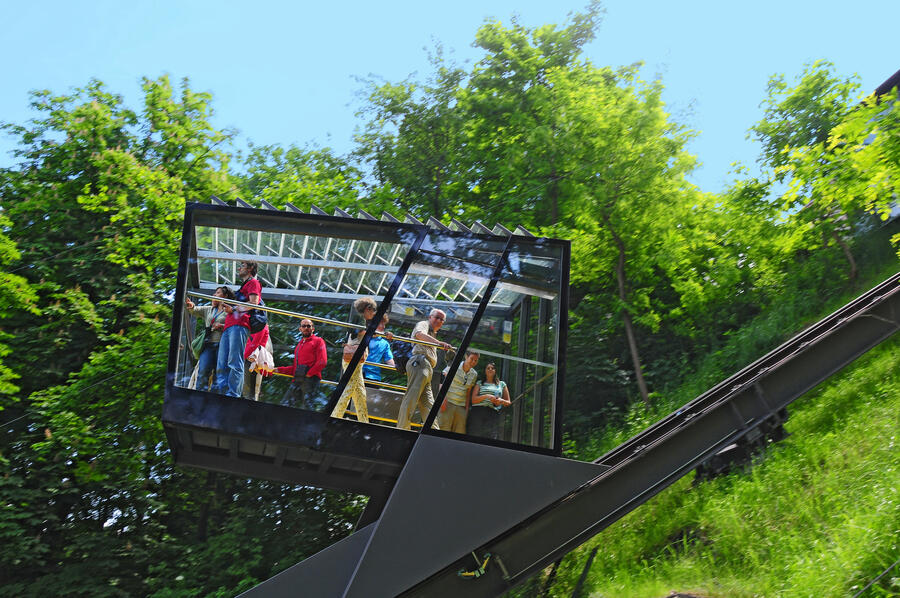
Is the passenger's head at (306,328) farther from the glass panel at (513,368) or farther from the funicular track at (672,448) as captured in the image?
the funicular track at (672,448)

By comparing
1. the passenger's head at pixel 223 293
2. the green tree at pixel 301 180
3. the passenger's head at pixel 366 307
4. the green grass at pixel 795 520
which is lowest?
the green grass at pixel 795 520

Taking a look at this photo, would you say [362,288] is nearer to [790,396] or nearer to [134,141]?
[790,396]

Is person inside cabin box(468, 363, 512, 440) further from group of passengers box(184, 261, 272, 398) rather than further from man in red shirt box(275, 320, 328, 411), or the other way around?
group of passengers box(184, 261, 272, 398)

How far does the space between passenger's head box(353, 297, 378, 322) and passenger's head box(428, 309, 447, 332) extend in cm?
57

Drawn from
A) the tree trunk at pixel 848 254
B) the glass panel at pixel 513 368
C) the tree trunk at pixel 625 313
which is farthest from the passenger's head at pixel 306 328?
the tree trunk at pixel 848 254

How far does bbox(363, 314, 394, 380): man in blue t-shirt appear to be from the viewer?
27.7 ft

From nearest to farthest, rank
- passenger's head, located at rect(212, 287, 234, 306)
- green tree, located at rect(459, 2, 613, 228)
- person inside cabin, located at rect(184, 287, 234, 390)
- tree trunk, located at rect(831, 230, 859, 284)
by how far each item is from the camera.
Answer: person inside cabin, located at rect(184, 287, 234, 390) < passenger's head, located at rect(212, 287, 234, 306) < tree trunk, located at rect(831, 230, 859, 284) < green tree, located at rect(459, 2, 613, 228)

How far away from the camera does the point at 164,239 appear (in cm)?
1998

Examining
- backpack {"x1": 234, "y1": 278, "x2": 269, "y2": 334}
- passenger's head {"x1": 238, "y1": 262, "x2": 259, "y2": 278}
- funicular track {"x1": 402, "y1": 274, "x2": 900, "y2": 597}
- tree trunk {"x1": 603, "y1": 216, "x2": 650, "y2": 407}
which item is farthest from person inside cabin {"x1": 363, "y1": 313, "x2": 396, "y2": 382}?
tree trunk {"x1": 603, "y1": 216, "x2": 650, "y2": 407}

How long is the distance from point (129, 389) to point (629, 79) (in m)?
15.2

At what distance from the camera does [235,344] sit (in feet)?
28.0

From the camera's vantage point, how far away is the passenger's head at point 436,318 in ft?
27.8

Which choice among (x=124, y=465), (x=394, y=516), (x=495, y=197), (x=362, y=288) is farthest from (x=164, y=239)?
(x=394, y=516)

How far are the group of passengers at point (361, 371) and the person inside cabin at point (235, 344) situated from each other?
0.03ft
